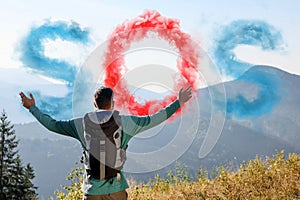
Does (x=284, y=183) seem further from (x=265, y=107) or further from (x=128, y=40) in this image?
(x=265, y=107)

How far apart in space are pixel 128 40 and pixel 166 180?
134 inches

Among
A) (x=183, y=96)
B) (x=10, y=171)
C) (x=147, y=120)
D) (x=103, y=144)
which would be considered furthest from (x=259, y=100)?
(x=10, y=171)

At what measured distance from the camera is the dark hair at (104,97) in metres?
4.48

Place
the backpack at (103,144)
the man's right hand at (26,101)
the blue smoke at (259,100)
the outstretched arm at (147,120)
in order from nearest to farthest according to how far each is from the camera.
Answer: the backpack at (103,144) → the outstretched arm at (147,120) → the man's right hand at (26,101) → the blue smoke at (259,100)

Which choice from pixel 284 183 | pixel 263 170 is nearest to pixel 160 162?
pixel 284 183

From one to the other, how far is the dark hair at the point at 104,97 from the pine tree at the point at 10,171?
96.6 ft

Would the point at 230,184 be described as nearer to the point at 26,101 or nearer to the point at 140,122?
the point at 140,122

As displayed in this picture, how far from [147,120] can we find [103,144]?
23.6 inches

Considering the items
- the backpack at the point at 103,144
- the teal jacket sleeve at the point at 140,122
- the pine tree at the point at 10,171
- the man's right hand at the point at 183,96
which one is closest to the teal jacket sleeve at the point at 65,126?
the backpack at the point at 103,144

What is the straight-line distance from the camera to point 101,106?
4.51m

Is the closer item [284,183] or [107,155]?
[107,155]

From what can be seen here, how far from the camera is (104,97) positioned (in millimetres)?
4477

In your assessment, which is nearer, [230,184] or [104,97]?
[104,97]

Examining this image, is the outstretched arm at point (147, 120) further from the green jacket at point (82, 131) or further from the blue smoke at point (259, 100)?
the blue smoke at point (259, 100)
